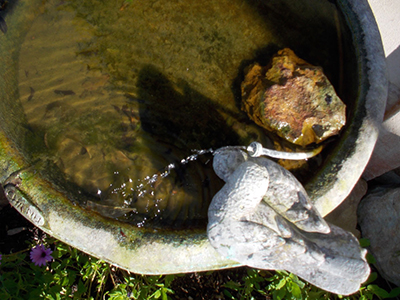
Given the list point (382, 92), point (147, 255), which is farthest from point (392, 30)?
point (147, 255)

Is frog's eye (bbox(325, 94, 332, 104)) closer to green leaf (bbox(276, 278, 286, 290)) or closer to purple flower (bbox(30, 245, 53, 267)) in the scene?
green leaf (bbox(276, 278, 286, 290))

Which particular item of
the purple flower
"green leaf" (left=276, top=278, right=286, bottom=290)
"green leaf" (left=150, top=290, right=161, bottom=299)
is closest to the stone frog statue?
"green leaf" (left=276, top=278, right=286, bottom=290)

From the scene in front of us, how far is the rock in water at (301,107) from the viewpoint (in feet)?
6.05

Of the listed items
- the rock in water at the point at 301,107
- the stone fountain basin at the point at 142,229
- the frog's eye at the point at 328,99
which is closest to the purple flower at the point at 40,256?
the stone fountain basin at the point at 142,229

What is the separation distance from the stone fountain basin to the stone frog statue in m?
0.24

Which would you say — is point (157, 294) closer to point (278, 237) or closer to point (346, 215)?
point (278, 237)

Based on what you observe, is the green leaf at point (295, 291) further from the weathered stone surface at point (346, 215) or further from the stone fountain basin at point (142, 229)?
the weathered stone surface at point (346, 215)

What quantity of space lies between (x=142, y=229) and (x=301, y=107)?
46.4 inches

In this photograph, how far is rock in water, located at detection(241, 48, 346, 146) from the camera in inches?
72.6

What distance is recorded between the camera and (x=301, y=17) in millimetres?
2281

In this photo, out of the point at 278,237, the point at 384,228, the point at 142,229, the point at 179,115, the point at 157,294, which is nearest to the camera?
the point at 278,237

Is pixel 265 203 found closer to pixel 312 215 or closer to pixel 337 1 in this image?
pixel 312 215

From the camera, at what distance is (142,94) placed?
2.16 metres

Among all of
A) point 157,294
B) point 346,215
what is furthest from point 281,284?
point 346,215
